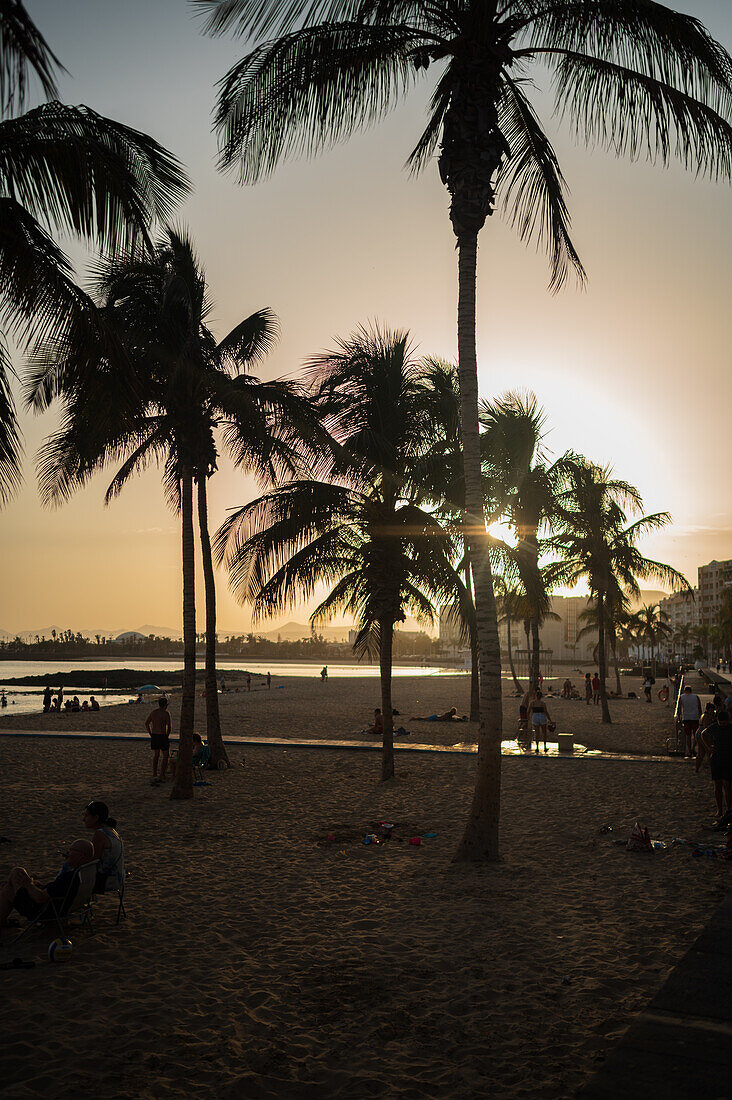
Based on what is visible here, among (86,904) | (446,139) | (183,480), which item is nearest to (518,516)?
Answer: (183,480)

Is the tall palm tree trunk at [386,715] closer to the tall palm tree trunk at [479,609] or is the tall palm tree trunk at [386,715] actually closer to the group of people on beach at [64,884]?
the tall palm tree trunk at [479,609]

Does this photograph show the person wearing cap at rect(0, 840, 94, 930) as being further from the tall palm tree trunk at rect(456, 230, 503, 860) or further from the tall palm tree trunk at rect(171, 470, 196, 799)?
the tall palm tree trunk at rect(171, 470, 196, 799)

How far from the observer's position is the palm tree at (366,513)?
1482 centimetres

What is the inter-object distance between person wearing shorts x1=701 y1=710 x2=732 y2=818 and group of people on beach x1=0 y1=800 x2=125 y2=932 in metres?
7.79

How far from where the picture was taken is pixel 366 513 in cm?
1515

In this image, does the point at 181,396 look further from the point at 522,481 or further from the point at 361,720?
the point at 361,720

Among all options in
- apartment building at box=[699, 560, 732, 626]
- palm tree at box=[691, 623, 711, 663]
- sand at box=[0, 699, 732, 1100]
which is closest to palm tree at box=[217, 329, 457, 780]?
sand at box=[0, 699, 732, 1100]

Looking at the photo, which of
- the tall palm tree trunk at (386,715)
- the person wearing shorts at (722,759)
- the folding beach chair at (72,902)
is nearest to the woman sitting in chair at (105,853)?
the folding beach chair at (72,902)

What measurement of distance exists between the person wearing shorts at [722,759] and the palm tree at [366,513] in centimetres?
585

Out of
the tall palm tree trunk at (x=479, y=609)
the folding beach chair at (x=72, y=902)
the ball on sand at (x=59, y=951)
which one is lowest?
the ball on sand at (x=59, y=951)

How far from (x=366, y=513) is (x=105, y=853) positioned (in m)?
9.00

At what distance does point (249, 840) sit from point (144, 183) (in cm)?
807

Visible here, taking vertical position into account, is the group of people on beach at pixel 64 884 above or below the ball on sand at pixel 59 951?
above

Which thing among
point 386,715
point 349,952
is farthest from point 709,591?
point 349,952
